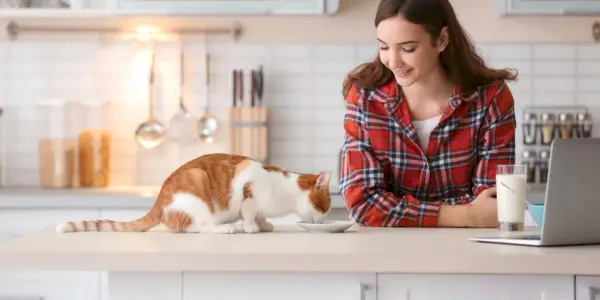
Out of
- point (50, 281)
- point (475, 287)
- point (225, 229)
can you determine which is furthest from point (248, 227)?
point (50, 281)

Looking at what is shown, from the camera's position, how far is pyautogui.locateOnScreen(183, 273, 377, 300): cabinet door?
1.92 m

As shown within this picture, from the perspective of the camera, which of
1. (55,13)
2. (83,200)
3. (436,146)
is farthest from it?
(55,13)

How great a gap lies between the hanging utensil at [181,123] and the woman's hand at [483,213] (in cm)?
206

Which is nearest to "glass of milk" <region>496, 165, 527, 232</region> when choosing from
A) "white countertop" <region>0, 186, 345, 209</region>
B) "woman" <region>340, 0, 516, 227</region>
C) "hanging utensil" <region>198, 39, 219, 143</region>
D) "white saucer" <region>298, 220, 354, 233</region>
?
"woman" <region>340, 0, 516, 227</region>

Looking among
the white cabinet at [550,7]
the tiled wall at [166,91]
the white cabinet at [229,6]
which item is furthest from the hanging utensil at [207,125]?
the white cabinet at [550,7]

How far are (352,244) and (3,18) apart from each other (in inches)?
110

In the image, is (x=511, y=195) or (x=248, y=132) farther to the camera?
(x=248, y=132)

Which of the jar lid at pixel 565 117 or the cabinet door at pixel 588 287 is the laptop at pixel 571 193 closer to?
the cabinet door at pixel 588 287

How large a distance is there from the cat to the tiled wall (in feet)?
6.87

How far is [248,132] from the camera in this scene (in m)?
4.25

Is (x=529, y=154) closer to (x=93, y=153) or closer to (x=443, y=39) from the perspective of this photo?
(x=443, y=39)

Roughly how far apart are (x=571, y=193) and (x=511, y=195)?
39cm

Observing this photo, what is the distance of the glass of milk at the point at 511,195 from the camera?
91.0 inches

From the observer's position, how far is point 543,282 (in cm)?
190
